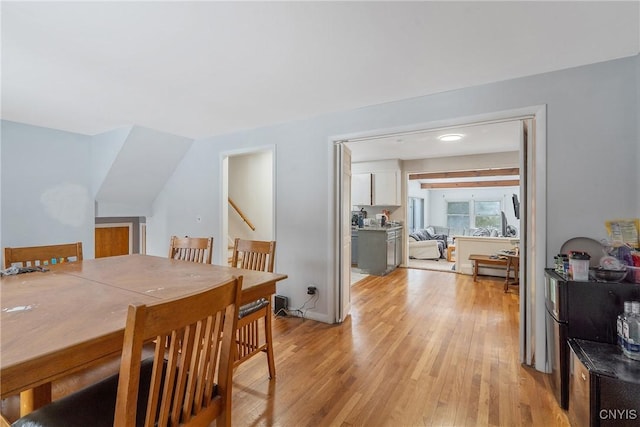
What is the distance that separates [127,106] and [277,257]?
2126mm

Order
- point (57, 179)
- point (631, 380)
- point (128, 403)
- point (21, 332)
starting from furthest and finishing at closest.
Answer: point (57, 179), point (631, 380), point (21, 332), point (128, 403)

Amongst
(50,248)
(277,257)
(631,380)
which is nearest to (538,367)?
(631,380)

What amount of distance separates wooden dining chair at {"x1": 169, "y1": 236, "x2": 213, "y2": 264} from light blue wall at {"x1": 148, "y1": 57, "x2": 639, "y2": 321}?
0.98 metres

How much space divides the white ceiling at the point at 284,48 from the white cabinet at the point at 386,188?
3.36m

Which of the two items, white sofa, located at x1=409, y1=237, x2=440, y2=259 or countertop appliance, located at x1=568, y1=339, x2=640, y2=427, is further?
white sofa, located at x1=409, y1=237, x2=440, y2=259

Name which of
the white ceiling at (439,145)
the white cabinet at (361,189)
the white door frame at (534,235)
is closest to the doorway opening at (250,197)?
the white ceiling at (439,145)

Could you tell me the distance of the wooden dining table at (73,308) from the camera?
864 mm

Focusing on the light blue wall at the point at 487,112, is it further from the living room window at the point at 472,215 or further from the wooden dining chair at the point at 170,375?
the living room window at the point at 472,215

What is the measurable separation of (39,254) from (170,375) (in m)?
2.02

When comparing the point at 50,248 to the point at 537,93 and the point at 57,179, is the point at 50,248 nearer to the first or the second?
the point at 57,179

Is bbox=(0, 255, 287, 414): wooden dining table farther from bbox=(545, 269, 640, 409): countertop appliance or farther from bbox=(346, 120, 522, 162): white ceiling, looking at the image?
bbox=(346, 120, 522, 162): white ceiling

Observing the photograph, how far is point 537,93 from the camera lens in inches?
85.4

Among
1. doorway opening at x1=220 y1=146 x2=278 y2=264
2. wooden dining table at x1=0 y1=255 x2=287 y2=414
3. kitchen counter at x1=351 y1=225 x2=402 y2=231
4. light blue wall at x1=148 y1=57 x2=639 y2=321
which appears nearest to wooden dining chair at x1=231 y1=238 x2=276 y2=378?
wooden dining table at x1=0 y1=255 x2=287 y2=414

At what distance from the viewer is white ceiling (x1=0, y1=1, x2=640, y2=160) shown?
151cm
